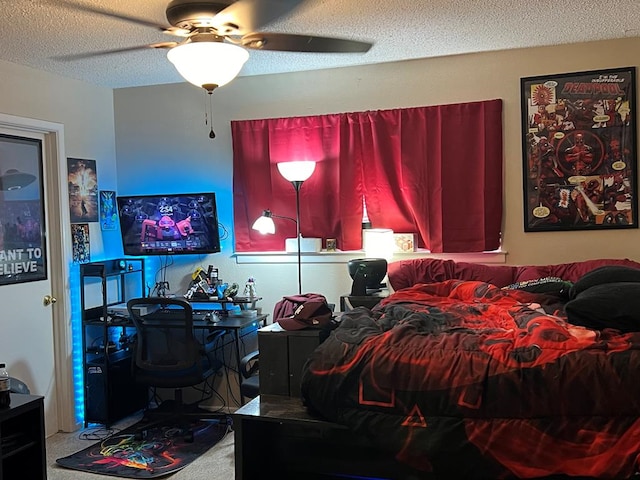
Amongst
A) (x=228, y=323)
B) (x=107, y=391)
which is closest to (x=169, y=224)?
(x=228, y=323)

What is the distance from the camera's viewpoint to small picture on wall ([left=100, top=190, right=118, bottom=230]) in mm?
4711

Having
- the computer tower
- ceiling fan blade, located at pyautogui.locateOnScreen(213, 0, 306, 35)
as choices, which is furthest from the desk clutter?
ceiling fan blade, located at pyautogui.locateOnScreen(213, 0, 306, 35)

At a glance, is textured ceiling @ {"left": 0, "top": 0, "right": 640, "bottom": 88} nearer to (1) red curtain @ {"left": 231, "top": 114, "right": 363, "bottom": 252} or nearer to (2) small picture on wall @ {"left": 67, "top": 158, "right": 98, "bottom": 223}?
(1) red curtain @ {"left": 231, "top": 114, "right": 363, "bottom": 252}

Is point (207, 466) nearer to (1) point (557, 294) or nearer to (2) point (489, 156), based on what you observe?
(1) point (557, 294)

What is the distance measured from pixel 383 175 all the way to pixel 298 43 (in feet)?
5.21

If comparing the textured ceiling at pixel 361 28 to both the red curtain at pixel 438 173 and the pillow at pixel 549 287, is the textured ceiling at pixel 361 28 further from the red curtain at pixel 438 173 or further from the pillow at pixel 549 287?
the pillow at pixel 549 287

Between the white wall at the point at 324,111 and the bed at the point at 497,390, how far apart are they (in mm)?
1490

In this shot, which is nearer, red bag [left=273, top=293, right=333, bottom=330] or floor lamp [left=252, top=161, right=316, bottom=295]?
red bag [left=273, top=293, right=333, bottom=330]

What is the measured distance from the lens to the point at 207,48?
97.1 inches

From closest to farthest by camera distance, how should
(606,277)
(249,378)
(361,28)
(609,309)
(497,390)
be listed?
(497,390) → (609,309) → (606,277) → (361,28) → (249,378)

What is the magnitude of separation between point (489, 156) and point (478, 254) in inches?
26.1

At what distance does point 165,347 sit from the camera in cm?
387

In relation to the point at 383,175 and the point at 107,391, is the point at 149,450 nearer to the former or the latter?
the point at 107,391

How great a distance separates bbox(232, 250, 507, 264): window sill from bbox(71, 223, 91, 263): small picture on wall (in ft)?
3.54
